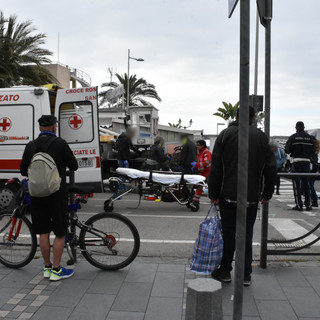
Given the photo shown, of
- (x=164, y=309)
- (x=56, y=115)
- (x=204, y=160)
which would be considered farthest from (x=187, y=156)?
(x=164, y=309)

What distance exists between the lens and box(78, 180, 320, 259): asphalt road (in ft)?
17.4

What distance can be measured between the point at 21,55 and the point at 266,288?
18071 millimetres

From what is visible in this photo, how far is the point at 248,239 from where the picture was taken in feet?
12.7

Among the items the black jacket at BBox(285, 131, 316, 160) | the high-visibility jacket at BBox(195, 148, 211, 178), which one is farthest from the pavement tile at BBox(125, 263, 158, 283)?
the black jacket at BBox(285, 131, 316, 160)

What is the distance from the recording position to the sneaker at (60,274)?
4031 mm

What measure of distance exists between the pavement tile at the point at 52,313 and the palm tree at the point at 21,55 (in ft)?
51.5

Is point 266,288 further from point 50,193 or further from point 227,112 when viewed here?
point 227,112

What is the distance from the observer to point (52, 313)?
333 centimetres

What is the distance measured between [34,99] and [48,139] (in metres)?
3.85

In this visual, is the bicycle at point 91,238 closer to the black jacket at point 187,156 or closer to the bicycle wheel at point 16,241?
the bicycle wheel at point 16,241

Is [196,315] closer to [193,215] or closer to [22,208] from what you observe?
[22,208]

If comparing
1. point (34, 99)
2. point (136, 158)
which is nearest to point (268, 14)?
point (34, 99)

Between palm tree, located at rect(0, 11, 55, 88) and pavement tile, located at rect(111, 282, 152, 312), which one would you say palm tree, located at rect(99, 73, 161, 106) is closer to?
palm tree, located at rect(0, 11, 55, 88)

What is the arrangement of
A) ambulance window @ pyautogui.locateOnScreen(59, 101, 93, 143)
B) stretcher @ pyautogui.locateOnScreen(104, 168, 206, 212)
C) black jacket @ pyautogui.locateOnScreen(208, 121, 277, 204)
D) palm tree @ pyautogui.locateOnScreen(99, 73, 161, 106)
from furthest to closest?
palm tree @ pyautogui.locateOnScreen(99, 73, 161, 106), ambulance window @ pyautogui.locateOnScreen(59, 101, 93, 143), stretcher @ pyautogui.locateOnScreen(104, 168, 206, 212), black jacket @ pyautogui.locateOnScreen(208, 121, 277, 204)
